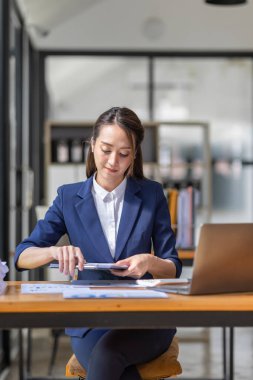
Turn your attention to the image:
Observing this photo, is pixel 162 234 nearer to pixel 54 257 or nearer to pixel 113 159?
pixel 113 159

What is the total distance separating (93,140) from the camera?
2830 millimetres

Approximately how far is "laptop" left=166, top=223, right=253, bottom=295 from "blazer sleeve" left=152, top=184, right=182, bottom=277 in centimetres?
50

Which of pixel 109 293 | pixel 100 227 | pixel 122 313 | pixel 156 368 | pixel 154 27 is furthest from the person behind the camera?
pixel 154 27

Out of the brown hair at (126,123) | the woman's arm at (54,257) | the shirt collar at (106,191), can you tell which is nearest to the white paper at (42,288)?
the woman's arm at (54,257)

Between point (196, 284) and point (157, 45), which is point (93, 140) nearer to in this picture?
point (196, 284)

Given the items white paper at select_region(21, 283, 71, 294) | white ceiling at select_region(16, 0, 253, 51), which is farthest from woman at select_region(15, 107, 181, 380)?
white ceiling at select_region(16, 0, 253, 51)

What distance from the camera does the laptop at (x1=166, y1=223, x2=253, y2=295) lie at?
2232 mm

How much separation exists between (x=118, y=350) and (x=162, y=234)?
519mm

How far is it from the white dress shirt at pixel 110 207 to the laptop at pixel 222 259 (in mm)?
477

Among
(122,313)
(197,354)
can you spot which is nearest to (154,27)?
(197,354)

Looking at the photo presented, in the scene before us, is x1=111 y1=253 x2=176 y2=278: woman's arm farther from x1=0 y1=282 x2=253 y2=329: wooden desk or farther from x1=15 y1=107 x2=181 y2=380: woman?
x1=0 y1=282 x2=253 y2=329: wooden desk

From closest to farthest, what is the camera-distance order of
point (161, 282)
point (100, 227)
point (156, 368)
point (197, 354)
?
1. point (161, 282)
2. point (156, 368)
3. point (100, 227)
4. point (197, 354)

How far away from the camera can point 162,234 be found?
9.32 ft

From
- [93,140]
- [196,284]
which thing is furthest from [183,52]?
[196,284]
